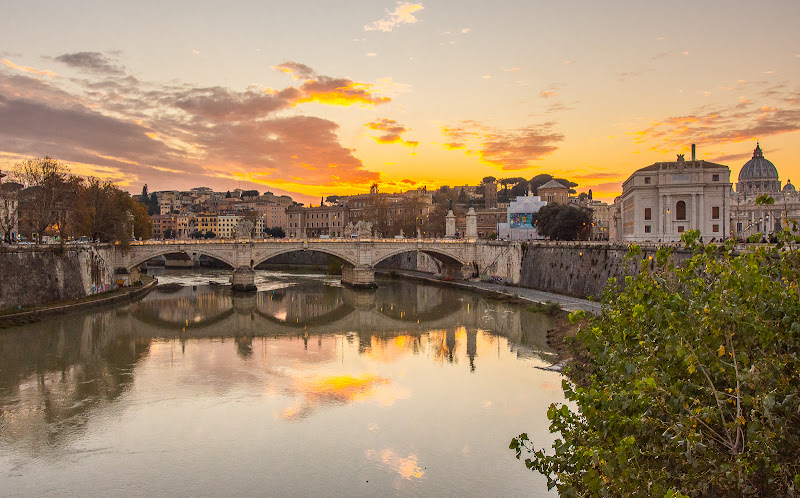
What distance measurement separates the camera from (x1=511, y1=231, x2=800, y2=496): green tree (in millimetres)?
4367

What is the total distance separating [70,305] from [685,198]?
28297 mm

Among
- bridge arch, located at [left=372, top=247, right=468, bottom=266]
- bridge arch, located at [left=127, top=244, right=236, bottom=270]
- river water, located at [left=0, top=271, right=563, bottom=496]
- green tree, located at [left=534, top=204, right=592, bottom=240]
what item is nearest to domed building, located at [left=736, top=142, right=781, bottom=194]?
green tree, located at [left=534, top=204, right=592, bottom=240]

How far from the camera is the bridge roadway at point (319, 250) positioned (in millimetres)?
32250

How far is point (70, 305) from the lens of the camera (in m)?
23.5

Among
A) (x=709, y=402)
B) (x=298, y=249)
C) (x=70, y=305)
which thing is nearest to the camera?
(x=709, y=402)

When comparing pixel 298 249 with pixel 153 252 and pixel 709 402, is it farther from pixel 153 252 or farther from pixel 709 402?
pixel 709 402

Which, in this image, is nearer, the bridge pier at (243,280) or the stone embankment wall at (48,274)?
the stone embankment wall at (48,274)

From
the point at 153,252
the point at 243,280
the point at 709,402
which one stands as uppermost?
the point at 153,252

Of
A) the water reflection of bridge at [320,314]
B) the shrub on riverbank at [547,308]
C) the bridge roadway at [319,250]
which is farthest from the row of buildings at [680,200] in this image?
the bridge roadway at [319,250]

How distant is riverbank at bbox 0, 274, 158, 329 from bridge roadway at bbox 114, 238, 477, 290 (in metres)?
2.12

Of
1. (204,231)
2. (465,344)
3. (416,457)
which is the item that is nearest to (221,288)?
(465,344)

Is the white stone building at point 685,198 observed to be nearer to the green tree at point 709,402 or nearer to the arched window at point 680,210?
the arched window at point 680,210

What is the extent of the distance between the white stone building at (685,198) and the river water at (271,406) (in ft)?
39.0

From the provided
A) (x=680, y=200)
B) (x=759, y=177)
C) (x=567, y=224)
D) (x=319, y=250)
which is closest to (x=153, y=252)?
(x=319, y=250)
